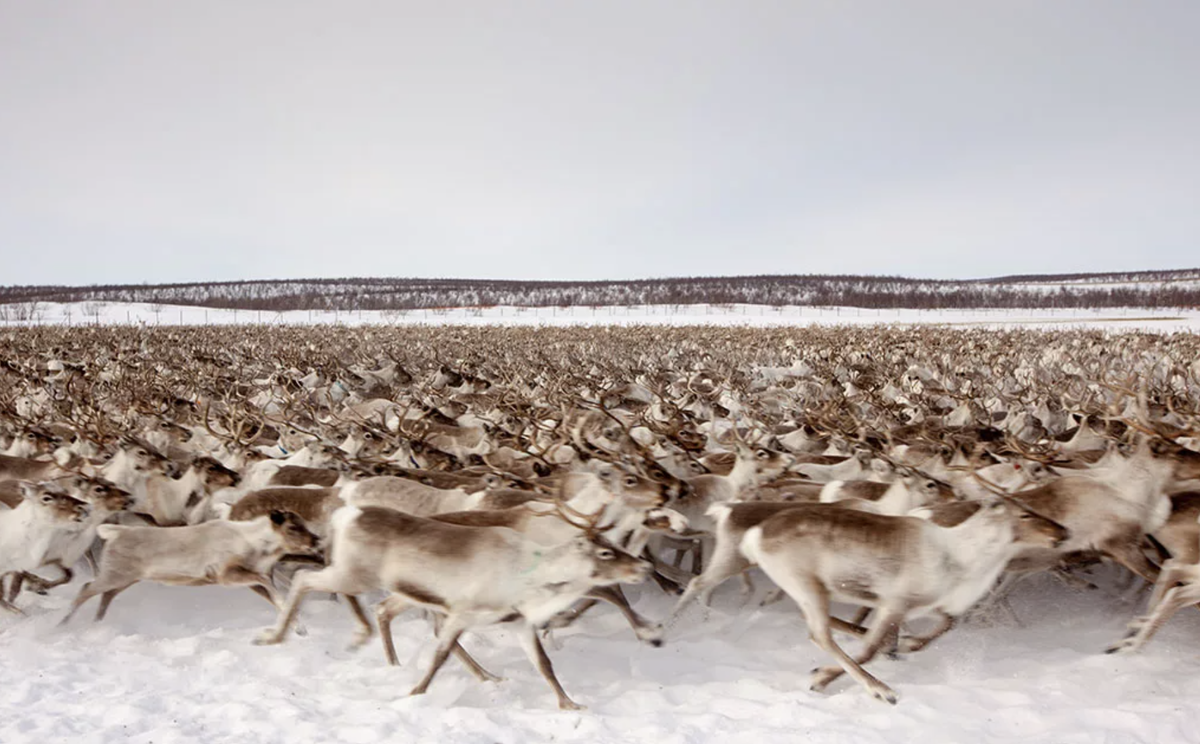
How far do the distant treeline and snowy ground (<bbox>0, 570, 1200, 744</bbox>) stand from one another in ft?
232

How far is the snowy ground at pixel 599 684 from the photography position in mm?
3449

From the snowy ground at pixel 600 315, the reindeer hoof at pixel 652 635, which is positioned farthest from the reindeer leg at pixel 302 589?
the snowy ground at pixel 600 315

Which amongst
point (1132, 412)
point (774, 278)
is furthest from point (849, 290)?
point (1132, 412)

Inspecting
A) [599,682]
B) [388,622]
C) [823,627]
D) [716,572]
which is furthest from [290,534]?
[823,627]

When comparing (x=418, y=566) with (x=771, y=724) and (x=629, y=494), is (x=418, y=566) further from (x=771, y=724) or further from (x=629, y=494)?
(x=771, y=724)

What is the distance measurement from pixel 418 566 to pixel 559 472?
6.97 ft

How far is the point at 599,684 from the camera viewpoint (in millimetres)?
4027

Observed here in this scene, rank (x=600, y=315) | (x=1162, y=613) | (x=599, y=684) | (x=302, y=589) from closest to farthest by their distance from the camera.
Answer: (x=1162, y=613), (x=599, y=684), (x=302, y=589), (x=600, y=315)

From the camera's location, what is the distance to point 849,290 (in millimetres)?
101375

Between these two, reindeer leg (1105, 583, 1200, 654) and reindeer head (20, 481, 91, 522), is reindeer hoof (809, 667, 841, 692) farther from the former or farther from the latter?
reindeer head (20, 481, 91, 522)

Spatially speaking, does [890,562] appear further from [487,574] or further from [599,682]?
[487,574]

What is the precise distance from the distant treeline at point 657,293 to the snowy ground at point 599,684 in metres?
70.8

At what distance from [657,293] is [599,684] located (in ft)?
302

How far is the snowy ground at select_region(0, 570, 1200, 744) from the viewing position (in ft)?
11.3
